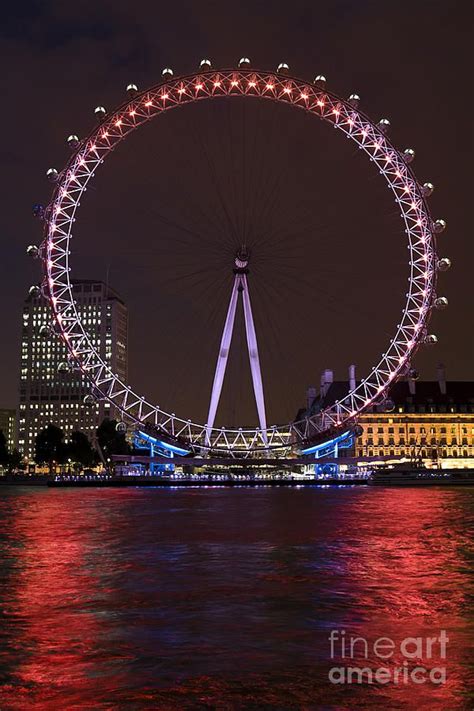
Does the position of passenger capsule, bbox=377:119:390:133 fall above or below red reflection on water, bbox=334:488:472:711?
above

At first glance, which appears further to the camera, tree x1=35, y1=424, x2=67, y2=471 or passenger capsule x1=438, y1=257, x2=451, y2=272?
tree x1=35, y1=424, x2=67, y2=471

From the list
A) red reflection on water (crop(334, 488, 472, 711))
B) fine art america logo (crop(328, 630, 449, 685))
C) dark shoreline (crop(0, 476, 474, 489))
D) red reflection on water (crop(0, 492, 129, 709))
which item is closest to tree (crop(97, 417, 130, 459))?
dark shoreline (crop(0, 476, 474, 489))

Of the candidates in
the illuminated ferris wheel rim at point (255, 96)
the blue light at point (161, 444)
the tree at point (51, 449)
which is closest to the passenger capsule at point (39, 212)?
the illuminated ferris wheel rim at point (255, 96)

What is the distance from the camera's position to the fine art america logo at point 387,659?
29.8 feet

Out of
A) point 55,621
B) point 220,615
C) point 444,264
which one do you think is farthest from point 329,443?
point 55,621

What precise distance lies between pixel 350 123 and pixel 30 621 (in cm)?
4939

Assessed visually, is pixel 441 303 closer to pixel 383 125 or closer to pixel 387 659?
pixel 383 125

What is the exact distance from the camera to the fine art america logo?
9086 mm

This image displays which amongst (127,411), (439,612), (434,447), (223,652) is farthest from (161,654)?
(434,447)

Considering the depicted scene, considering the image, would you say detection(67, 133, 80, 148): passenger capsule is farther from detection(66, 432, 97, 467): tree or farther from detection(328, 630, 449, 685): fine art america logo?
detection(66, 432, 97, 467): tree

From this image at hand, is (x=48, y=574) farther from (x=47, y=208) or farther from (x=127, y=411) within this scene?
(x=127, y=411)

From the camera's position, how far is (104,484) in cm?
9625

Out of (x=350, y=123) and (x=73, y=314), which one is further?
(x=73, y=314)

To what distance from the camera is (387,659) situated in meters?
9.89
